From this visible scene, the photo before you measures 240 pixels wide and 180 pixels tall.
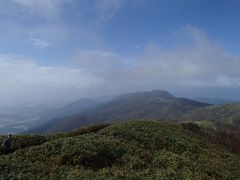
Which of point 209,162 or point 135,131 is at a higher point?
point 135,131

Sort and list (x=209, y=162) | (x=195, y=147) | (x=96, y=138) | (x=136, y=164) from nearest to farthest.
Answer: (x=136, y=164) < (x=209, y=162) < (x=96, y=138) < (x=195, y=147)

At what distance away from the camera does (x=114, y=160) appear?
37312 millimetres

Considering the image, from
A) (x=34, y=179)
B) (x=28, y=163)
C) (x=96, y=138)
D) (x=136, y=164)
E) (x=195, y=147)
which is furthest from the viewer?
(x=195, y=147)

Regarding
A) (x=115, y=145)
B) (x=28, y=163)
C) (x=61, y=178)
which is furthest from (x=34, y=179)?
(x=115, y=145)

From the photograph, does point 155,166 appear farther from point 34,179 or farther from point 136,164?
point 34,179

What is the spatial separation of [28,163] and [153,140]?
69.1ft

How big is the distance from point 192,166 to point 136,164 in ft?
21.9

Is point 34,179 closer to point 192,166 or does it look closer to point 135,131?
point 192,166

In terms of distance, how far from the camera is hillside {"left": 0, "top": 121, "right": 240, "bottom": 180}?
101 ft

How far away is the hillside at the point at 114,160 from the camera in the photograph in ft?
101

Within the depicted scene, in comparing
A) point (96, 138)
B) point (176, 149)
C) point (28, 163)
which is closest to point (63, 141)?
point (96, 138)

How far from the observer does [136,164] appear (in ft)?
116

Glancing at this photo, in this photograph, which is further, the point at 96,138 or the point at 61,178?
the point at 96,138

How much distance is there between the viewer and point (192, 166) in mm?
36125
